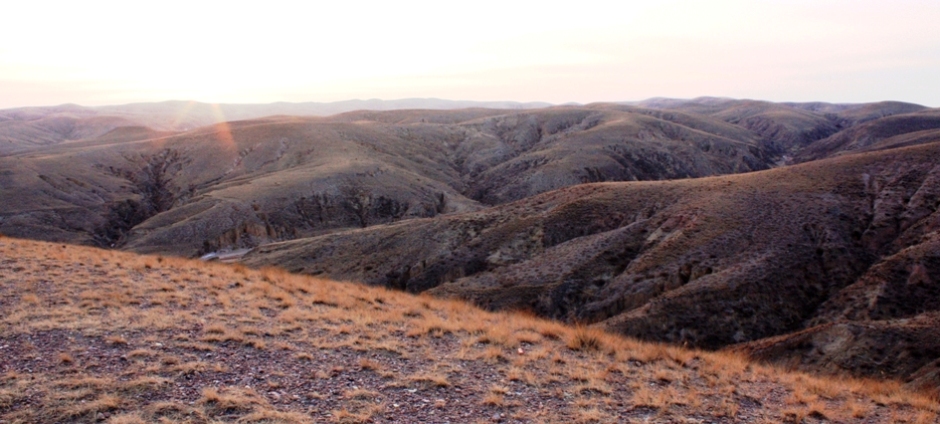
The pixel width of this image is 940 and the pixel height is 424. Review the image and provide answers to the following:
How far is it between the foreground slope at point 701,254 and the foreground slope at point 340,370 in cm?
869

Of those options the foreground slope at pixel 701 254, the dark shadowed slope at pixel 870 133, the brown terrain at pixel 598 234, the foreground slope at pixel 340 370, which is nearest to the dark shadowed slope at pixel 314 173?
the brown terrain at pixel 598 234

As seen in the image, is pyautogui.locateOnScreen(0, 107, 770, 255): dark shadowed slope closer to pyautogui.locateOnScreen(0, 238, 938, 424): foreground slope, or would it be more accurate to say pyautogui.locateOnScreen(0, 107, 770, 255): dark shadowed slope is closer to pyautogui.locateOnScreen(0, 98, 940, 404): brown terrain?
pyautogui.locateOnScreen(0, 98, 940, 404): brown terrain

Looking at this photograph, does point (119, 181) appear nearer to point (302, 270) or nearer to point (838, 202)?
point (302, 270)

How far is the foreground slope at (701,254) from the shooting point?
22.0 metres

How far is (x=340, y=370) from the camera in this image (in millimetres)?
10219

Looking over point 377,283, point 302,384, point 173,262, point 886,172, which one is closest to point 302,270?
point 377,283

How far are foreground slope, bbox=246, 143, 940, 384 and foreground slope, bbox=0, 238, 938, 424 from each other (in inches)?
342

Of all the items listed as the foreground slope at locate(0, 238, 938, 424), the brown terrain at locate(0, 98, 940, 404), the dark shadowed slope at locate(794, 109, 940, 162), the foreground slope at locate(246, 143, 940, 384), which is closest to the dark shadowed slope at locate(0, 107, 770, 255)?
the brown terrain at locate(0, 98, 940, 404)

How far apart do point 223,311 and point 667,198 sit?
94.4 ft

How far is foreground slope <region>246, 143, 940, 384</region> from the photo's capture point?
22.0 m

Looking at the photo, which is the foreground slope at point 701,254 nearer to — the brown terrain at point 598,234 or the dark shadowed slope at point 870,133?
the brown terrain at point 598,234

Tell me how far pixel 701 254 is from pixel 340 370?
2161 centimetres

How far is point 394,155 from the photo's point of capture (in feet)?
313

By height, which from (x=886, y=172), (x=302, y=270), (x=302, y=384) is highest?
(x=886, y=172)
